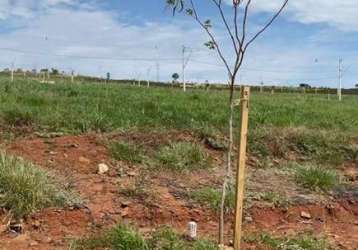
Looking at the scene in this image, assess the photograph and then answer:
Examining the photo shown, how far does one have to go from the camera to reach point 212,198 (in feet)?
19.6

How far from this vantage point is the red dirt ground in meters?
5.15

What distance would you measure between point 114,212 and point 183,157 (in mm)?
1843

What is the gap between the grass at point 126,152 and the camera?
7.03 m

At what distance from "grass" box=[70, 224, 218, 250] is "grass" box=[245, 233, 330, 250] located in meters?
0.55

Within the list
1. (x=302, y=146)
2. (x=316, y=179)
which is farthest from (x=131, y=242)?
(x=302, y=146)

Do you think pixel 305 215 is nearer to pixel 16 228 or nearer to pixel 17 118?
pixel 16 228

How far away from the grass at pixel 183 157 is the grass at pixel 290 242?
1.90 metres

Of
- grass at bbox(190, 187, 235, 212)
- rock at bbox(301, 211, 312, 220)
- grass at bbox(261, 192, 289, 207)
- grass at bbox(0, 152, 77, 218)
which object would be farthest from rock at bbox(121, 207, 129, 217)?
rock at bbox(301, 211, 312, 220)

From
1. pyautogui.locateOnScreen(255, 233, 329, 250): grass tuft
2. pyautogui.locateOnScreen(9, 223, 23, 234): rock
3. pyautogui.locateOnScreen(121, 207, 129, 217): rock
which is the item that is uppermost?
pyautogui.locateOnScreen(121, 207, 129, 217): rock

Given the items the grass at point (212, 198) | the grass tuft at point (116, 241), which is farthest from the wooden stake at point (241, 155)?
the grass at point (212, 198)

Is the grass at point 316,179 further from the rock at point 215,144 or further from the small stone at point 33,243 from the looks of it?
the small stone at point 33,243

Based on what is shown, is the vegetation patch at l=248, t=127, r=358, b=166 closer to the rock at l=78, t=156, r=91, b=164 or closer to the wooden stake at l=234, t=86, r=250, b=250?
the rock at l=78, t=156, r=91, b=164

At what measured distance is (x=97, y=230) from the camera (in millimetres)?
5184

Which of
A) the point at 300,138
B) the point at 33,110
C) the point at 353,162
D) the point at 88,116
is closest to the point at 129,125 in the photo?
the point at 88,116
